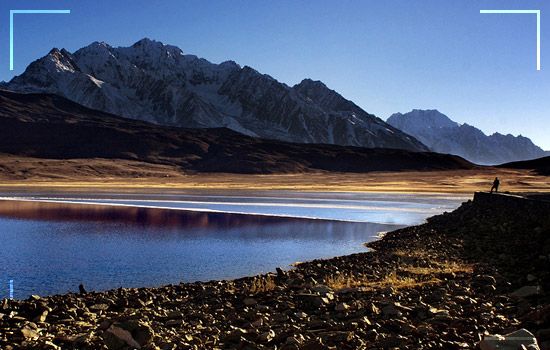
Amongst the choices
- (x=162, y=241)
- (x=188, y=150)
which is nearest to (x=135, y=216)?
(x=162, y=241)

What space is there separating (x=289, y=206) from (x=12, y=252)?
1248 inches

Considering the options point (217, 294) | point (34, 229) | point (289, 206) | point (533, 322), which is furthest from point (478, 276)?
point (289, 206)

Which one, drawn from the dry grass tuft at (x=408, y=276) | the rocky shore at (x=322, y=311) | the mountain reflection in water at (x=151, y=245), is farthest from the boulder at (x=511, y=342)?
the mountain reflection in water at (x=151, y=245)

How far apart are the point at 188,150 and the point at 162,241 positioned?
151152mm

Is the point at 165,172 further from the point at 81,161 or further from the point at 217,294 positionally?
the point at 217,294

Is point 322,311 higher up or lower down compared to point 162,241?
higher up

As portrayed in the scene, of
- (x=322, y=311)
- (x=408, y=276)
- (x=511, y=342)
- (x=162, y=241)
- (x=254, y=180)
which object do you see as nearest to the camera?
(x=511, y=342)

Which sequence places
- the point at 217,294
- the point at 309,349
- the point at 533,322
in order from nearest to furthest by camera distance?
the point at 309,349
the point at 533,322
the point at 217,294

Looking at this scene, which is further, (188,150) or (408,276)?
(188,150)

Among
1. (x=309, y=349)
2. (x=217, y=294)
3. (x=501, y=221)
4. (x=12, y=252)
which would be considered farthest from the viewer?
(x=501, y=221)

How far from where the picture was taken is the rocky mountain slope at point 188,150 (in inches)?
6284

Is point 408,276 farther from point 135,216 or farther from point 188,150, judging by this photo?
point 188,150

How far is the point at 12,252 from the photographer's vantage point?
2395cm

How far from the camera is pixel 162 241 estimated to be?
27.8 m
